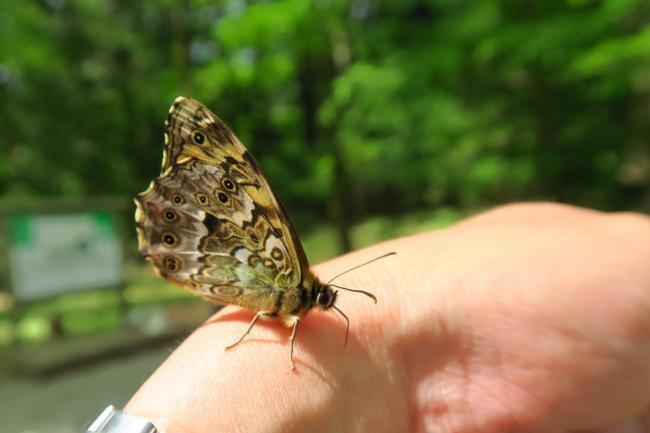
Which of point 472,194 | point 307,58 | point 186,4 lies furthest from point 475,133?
point 186,4

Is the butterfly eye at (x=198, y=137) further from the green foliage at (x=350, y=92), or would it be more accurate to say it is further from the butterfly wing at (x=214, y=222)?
the green foliage at (x=350, y=92)

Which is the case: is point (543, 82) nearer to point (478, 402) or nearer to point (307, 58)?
point (307, 58)

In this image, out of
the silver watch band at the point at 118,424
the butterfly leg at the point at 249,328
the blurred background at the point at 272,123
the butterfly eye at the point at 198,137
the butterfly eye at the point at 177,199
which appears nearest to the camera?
the silver watch band at the point at 118,424

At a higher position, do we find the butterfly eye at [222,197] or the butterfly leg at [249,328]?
the butterfly eye at [222,197]

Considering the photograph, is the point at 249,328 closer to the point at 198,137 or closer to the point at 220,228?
the point at 220,228

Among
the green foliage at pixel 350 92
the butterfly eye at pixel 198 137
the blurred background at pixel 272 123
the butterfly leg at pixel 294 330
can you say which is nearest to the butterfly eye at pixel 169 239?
the butterfly eye at pixel 198 137

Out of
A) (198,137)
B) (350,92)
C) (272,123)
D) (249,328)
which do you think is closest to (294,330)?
(249,328)
